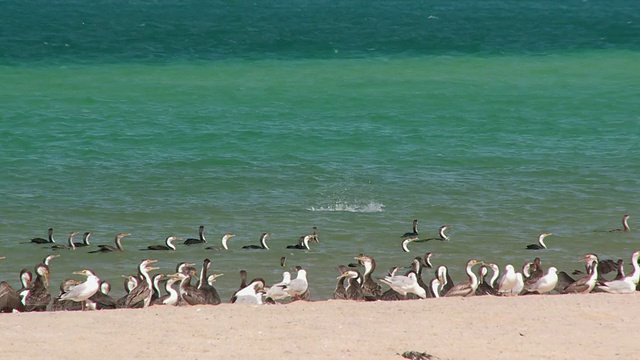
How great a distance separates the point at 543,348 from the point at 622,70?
3724cm

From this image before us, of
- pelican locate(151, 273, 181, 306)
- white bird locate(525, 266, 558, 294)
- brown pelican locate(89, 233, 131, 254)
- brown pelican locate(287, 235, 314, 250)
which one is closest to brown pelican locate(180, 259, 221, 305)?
pelican locate(151, 273, 181, 306)

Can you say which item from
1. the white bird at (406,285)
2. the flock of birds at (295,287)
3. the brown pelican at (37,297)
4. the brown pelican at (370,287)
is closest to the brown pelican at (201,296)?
the flock of birds at (295,287)

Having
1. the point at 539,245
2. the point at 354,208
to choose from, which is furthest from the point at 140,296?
the point at 354,208

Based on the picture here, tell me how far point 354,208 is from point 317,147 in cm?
762

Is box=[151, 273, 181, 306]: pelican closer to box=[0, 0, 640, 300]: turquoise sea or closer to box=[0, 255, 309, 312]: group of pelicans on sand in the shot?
box=[0, 255, 309, 312]: group of pelicans on sand

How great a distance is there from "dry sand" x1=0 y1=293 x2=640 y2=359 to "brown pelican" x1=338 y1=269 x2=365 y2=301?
100cm

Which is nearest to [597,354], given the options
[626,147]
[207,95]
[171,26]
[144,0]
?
[626,147]

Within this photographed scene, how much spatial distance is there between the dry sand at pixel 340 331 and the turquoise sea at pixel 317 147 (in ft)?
9.81

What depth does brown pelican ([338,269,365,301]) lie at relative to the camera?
15.9 meters

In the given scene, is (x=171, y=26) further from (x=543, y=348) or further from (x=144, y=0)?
(x=543, y=348)

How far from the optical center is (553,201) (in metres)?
23.6

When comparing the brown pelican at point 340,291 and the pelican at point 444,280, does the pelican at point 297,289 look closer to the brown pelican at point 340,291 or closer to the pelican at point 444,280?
the brown pelican at point 340,291

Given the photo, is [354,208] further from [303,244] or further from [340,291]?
[340,291]

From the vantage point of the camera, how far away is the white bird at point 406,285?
1572 centimetres
